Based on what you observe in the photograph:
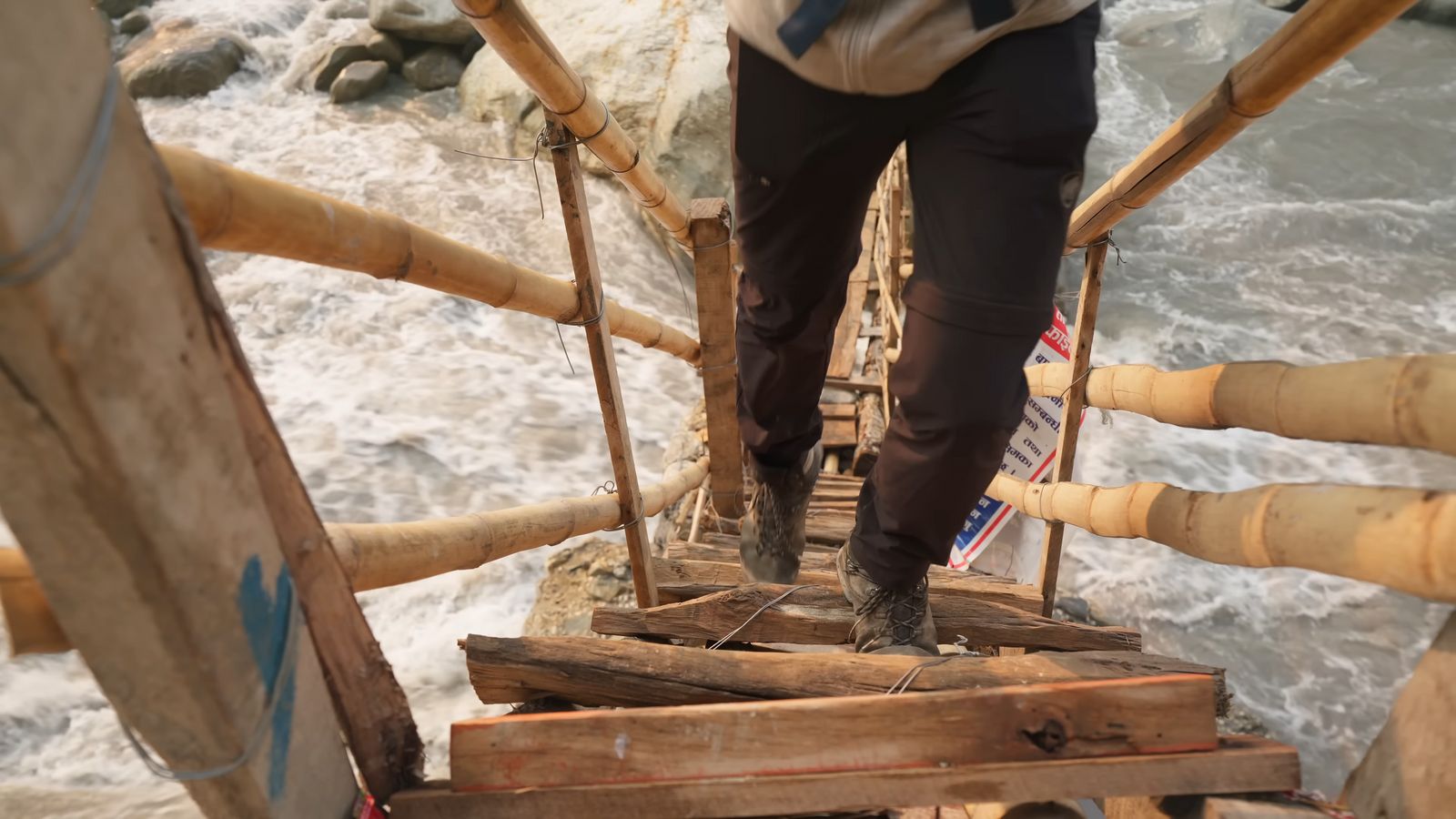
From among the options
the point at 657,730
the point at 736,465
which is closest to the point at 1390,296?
the point at 736,465

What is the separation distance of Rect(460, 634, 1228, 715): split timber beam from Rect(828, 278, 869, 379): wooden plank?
315 centimetres

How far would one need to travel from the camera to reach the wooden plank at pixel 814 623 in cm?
171

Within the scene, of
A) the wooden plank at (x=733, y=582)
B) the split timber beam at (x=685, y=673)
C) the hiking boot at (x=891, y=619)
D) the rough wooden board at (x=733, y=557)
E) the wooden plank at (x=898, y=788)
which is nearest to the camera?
the wooden plank at (x=898, y=788)

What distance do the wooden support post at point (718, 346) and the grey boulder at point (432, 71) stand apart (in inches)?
283

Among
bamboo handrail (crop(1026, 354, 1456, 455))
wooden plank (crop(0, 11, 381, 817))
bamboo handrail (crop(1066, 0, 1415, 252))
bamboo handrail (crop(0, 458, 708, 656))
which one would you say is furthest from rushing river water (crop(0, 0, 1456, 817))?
bamboo handrail (crop(1066, 0, 1415, 252))

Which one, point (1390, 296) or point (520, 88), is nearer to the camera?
point (1390, 296)

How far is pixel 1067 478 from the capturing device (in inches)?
80.4

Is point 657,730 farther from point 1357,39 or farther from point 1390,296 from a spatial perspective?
point 1390,296

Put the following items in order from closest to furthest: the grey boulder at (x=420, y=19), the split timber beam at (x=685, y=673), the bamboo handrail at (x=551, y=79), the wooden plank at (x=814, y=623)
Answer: the split timber beam at (x=685, y=673) < the bamboo handrail at (x=551, y=79) < the wooden plank at (x=814, y=623) < the grey boulder at (x=420, y=19)

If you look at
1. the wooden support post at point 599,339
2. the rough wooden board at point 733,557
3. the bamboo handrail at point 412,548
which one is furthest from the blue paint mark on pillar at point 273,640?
the rough wooden board at point 733,557

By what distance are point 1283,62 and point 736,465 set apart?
5.90 feet

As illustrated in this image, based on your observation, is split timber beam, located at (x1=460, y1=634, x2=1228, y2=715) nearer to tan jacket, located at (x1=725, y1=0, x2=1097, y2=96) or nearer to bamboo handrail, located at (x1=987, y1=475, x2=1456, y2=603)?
bamboo handrail, located at (x1=987, y1=475, x2=1456, y2=603)

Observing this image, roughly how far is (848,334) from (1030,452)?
2094 millimetres

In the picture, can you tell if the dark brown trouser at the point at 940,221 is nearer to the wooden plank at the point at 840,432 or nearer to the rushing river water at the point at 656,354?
the rushing river water at the point at 656,354
